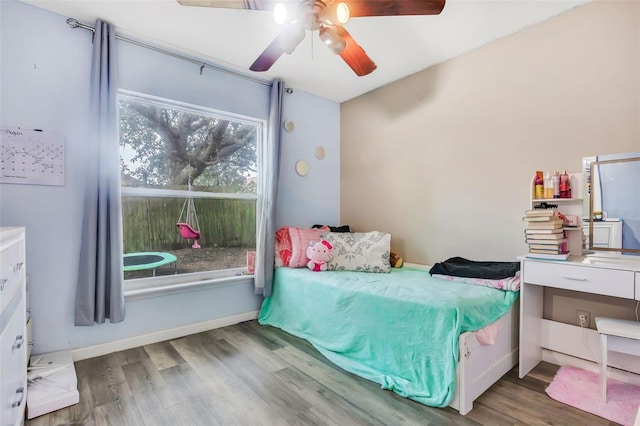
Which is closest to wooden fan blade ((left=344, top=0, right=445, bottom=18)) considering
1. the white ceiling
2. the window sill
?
the white ceiling

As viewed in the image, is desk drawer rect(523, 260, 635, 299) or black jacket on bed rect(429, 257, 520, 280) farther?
black jacket on bed rect(429, 257, 520, 280)

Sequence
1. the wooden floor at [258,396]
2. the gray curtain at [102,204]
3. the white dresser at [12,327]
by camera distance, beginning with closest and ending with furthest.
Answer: the white dresser at [12,327], the wooden floor at [258,396], the gray curtain at [102,204]

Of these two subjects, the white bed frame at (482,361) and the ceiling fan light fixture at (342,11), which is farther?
the white bed frame at (482,361)

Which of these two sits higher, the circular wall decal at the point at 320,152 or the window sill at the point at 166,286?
the circular wall decal at the point at 320,152

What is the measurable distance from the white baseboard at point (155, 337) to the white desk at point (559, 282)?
234 centimetres

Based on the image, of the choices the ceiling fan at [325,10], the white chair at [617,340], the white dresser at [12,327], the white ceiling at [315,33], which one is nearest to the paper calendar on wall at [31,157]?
the white dresser at [12,327]

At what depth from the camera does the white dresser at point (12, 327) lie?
3.62 ft

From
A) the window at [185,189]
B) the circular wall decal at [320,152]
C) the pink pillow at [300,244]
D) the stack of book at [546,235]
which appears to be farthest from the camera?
the circular wall decal at [320,152]

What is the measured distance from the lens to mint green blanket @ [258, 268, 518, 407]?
5.53ft

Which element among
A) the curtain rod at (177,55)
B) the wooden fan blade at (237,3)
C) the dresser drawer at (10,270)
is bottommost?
the dresser drawer at (10,270)

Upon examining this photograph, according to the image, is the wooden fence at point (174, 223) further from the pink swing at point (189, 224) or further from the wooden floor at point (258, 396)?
the wooden floor at point (258, 396)

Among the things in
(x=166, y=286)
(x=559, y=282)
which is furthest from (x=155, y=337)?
(x=559, y=282)

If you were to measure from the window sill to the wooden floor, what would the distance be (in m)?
0.43

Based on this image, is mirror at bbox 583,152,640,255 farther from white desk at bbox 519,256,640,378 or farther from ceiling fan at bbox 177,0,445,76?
ceiling fan at bbox 177,0,445,76
